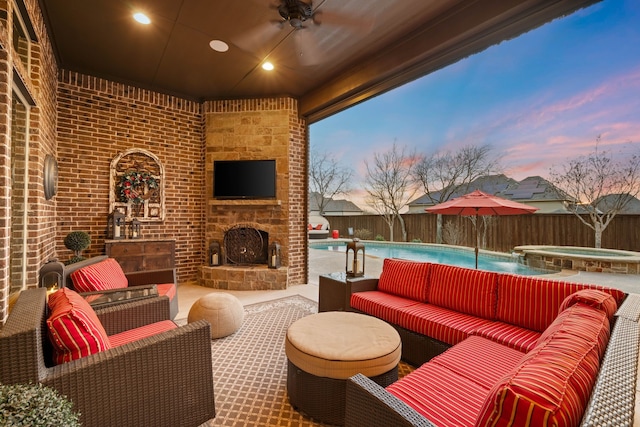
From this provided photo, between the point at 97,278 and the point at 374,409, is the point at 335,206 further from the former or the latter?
the point at 374,409

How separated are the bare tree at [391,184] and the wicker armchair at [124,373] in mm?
9368

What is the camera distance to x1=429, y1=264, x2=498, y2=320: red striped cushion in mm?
2301

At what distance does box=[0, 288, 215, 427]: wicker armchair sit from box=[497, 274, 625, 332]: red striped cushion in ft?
7.05

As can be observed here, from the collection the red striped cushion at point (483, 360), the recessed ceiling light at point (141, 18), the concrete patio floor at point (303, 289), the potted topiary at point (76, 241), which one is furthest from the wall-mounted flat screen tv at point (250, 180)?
the red striped cushion at point (483, 360)

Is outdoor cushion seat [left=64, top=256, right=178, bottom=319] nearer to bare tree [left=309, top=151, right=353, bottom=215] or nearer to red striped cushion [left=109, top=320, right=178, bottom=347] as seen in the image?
red striped cushion [left=109, top=320, right=178, bottom=347]

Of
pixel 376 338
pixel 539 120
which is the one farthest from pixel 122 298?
pixel 539 120

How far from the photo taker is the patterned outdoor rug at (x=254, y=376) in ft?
5.75

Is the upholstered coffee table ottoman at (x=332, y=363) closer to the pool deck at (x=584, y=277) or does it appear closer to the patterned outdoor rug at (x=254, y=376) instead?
the patterned outdoor rug at (x=254, y=376)

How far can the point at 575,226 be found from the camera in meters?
5.48

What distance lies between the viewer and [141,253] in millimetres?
4211

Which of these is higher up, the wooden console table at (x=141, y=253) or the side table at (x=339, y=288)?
the wooden console table at (x=141, y=253)

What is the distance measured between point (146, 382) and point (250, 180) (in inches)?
151

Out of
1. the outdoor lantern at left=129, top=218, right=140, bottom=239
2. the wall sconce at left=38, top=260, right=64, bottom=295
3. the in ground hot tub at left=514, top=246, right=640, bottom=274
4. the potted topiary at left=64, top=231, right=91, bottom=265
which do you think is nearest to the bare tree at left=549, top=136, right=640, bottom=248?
the in ground hot tub at left=514, top=246, right=640, bottom=274

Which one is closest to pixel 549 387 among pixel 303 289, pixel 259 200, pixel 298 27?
pixel 298 27
